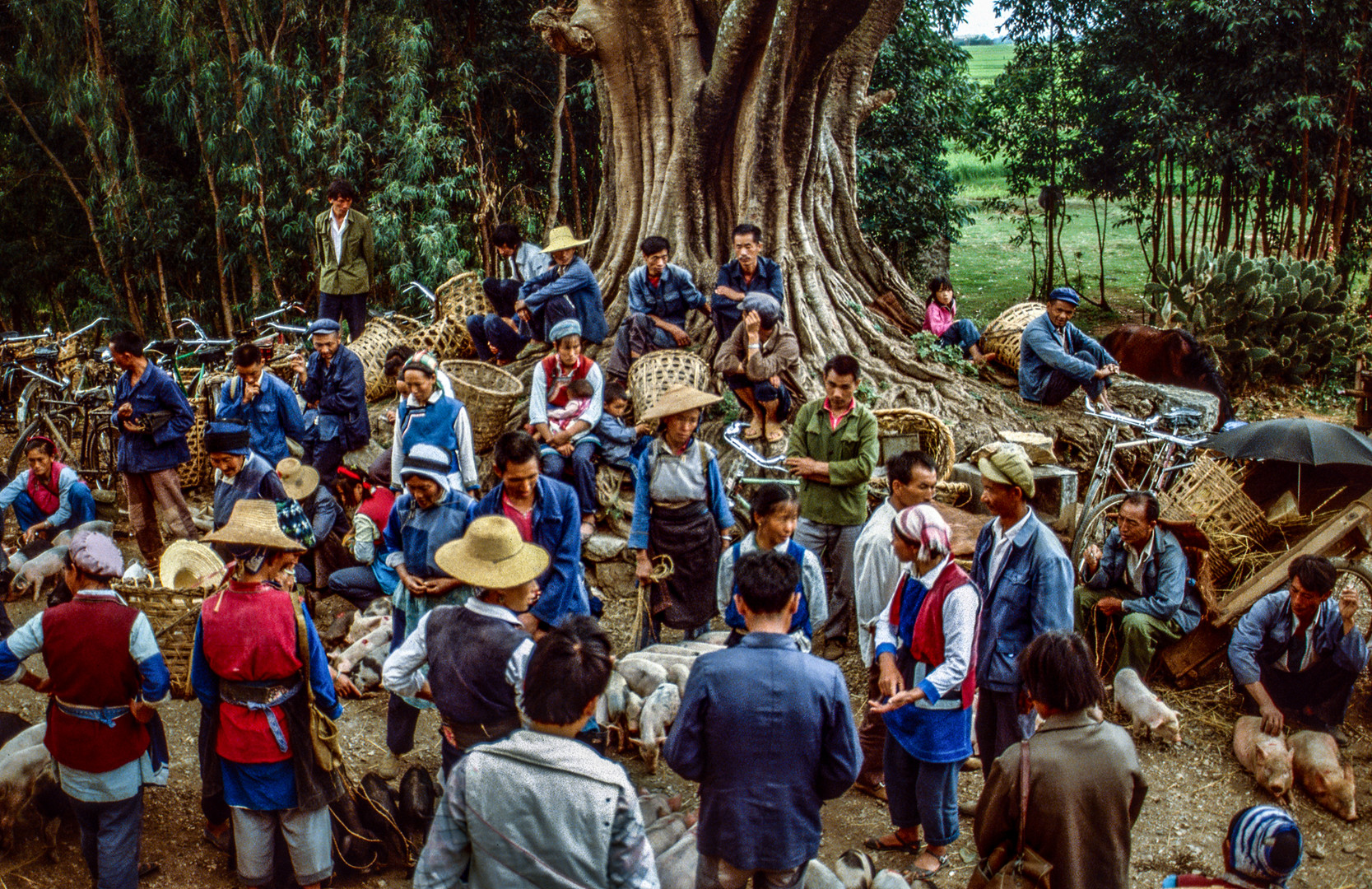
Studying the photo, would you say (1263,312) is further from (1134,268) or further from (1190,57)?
(1134,268)

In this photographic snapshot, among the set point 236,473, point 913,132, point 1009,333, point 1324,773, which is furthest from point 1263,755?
point 913,132

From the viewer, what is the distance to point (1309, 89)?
12.4 meters

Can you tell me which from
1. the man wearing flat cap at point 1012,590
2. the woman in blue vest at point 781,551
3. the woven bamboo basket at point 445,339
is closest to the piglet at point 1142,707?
the man wearing flat cap at point 1012,590

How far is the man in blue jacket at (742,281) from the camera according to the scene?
761cm

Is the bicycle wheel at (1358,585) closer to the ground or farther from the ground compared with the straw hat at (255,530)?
closer to the ground

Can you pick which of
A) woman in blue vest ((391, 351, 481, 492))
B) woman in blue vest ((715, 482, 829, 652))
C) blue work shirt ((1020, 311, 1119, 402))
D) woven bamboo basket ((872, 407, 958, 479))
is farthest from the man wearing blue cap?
woman in blue vest ((391, 351, 481, 492))

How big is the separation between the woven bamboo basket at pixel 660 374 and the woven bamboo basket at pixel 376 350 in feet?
7.91

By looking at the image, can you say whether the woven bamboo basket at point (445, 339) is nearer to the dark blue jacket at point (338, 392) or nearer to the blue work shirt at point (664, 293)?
the dark blue jacket at point (338, 392)

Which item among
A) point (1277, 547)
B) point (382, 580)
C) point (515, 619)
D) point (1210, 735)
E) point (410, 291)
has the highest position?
point (410, 291)

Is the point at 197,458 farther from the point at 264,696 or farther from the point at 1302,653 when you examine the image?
the point at 1302,653

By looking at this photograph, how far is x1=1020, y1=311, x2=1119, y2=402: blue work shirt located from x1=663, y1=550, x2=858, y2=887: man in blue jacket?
17.6 feet

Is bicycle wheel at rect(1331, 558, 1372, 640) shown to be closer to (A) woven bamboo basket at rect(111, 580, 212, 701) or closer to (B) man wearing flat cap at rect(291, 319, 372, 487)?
(A) woven bamboo basket at rect(111, 580, 212, 701)

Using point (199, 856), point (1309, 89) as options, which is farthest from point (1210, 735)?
point (1309, 89)

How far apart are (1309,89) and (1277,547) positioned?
8.60 metres
